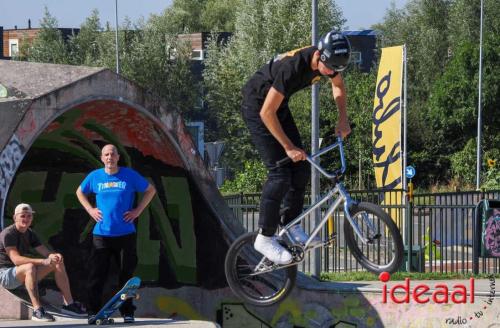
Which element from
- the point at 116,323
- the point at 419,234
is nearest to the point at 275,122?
the point at 116,323

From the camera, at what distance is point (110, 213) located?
36.2ft

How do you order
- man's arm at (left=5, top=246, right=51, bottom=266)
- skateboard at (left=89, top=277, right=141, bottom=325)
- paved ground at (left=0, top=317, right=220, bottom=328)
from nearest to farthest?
paved ground at (left=0, top=317, right=220, bottom=328) → skateboard at (left=89, top=277, right=141, bottom=325) → man's arm at (left=5, top=246, right=51, bottom=266)

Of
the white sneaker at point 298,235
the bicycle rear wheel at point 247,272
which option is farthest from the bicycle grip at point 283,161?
the bicycle rear wheel at point 247,272

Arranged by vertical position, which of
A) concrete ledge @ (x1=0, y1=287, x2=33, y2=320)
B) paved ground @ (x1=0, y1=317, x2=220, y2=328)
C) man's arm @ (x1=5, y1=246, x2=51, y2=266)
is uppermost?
man's arm @ (x1=5, y1=246, x2=51, y2=266)

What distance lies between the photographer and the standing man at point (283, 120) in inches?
352

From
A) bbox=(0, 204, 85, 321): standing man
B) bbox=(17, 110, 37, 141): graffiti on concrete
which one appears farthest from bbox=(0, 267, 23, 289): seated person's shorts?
bbox=(17, 110, 37, 141): graffiti on concrete

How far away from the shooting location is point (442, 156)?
53.0 meters

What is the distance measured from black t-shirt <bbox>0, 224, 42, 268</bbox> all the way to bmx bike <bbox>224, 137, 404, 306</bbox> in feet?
8.34

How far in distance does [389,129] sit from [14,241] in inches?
542

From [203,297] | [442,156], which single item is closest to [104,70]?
[203,297]

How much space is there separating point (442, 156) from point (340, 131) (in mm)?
44457

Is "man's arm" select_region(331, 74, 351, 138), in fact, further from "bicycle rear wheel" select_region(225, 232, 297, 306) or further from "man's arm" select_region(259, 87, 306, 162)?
"bicycle rear wheel" select_region(225, 232, 297, 306)

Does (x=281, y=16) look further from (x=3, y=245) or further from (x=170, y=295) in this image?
(x=3, y=245)

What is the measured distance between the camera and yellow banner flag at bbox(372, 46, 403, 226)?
23.9m
